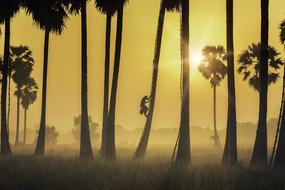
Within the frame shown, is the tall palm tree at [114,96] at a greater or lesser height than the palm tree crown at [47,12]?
lesser

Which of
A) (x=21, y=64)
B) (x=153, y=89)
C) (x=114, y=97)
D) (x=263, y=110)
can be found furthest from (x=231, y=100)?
(x=21, y=64)

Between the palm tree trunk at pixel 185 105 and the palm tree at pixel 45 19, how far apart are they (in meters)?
12.8

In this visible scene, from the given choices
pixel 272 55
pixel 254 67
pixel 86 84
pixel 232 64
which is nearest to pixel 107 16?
pixel 86 84

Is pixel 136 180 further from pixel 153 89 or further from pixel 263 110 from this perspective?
pixel 153 89

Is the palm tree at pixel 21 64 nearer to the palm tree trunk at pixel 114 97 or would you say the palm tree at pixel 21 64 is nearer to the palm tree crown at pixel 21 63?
the palm tree crown at pixel 21 63

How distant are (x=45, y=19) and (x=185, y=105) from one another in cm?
1587

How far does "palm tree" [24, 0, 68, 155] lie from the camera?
1515 inches

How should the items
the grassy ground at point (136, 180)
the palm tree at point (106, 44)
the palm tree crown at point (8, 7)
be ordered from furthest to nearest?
the palm tree crown at point (8, 7) < the palm tree at point (106, 44) < the grassy ground at point (136, 180)

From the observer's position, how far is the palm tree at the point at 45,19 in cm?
3847

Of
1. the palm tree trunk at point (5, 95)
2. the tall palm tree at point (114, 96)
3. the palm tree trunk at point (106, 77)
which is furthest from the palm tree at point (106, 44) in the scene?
the palm tree trunk at point (5, 95)

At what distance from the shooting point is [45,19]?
3875 centimetres

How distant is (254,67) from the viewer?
49250 mm

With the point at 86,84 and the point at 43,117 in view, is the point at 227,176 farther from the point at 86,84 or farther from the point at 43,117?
the point at 43,117

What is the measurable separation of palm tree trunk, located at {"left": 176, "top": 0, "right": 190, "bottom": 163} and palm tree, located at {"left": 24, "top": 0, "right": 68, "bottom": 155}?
504 inches
